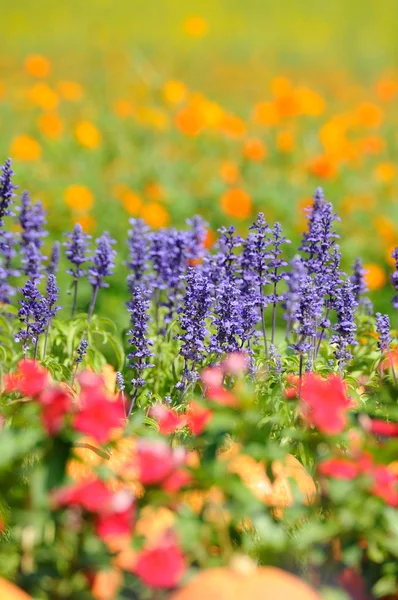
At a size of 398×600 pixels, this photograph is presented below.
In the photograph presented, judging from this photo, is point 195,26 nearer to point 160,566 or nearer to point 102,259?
point 102,259

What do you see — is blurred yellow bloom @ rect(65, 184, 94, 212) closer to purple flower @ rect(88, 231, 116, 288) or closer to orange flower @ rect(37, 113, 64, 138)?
orange flower @ rect(37, 113, 64, 138)

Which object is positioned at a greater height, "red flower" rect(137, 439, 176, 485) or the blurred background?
the blurred background

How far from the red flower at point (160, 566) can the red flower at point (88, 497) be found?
183 mm

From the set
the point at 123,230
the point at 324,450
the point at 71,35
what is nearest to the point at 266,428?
the point at 324,450

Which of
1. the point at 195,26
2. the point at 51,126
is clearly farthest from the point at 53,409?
the point at 195,26

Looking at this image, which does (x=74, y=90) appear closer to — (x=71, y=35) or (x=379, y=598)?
(x=71, y=35)

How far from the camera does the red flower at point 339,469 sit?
2.26 metres

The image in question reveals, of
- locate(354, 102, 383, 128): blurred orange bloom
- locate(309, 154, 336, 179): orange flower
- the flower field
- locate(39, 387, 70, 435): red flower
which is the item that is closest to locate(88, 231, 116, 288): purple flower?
the flower field

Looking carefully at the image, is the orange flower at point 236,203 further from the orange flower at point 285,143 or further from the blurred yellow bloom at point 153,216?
the orange flower at point 285,143

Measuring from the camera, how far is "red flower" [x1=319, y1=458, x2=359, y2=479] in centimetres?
226

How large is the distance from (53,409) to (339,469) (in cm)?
79

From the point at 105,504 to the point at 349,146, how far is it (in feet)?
22.1

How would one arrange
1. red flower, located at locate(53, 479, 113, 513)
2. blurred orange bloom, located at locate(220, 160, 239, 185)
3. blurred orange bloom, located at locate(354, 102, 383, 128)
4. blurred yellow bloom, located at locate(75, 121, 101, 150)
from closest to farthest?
red flower, located at locate(53, 479, 113, 513) → blurred orange bloom, located at locate(220, 160, 239, 185) → blurred yellow bloom, located at locate(75, 121, 101, 150) → blurred orange bloom, located at locate(354, 102, 383, 128)

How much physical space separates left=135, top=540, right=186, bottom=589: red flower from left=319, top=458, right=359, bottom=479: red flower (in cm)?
49
